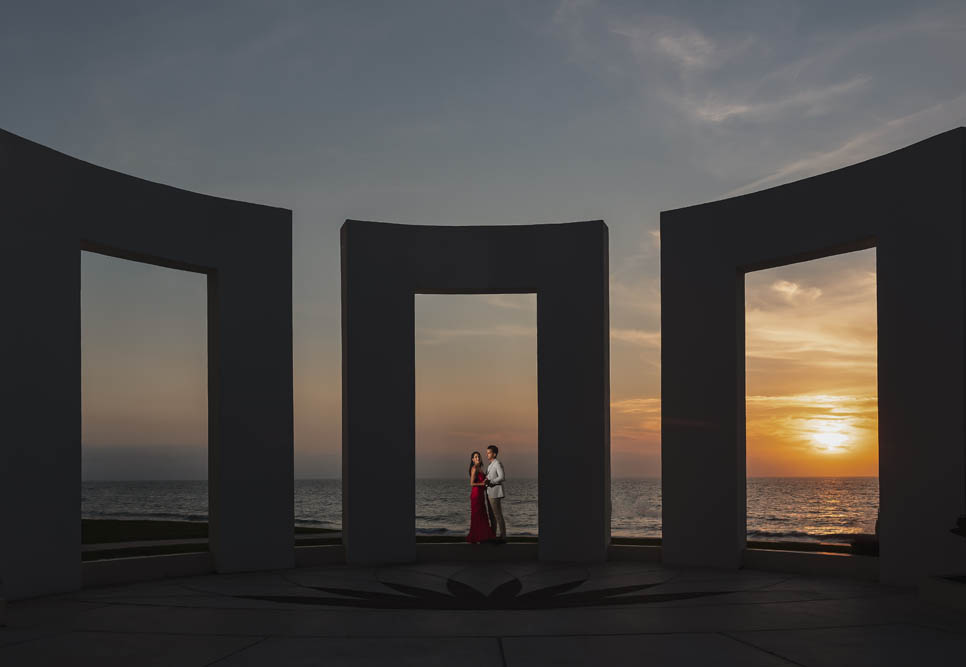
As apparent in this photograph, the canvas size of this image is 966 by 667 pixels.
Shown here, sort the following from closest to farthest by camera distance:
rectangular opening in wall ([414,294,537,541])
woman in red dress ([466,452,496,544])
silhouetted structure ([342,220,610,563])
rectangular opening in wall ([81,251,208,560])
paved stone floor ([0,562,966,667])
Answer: paved stone floor ([0,562,966,667])
silhouetted structure ([342,220,610,563])
woman in red dress ([466,452,496,544])
rectangular opening in wall ([81,251,208,560])
rectangular opening in wall ([414,294,537,541])

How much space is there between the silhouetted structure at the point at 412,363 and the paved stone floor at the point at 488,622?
1.67 meters

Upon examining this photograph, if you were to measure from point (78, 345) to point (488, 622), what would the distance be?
6002 mm

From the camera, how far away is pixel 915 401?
9.80 m

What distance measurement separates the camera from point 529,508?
198ft

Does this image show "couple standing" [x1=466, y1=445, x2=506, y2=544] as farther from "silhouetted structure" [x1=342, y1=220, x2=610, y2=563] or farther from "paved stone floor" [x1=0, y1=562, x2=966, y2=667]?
"paved stone floor" [x1=0, y1=562, x2=966, y2=667]

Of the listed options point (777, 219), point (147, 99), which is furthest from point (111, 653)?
point (147, 99)

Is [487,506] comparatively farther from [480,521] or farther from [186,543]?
[186,543]

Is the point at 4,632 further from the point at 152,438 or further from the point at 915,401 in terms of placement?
the point at 152,438

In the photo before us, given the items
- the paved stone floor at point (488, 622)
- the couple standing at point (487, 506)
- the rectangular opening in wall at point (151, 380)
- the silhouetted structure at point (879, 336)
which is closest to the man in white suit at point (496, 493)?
the couple standing at point (487, 506)

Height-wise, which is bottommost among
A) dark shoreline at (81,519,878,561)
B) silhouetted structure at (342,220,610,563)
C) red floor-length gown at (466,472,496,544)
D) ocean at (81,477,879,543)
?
ocean at (81,477,879,543)

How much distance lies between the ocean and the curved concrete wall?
33000 millimetres

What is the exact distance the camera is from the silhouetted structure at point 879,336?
9.46 m

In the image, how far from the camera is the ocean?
165ft

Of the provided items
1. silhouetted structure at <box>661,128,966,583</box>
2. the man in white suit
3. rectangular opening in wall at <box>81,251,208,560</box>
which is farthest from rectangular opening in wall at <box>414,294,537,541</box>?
silhouetted structure at <box>661,128,966,583</box>
